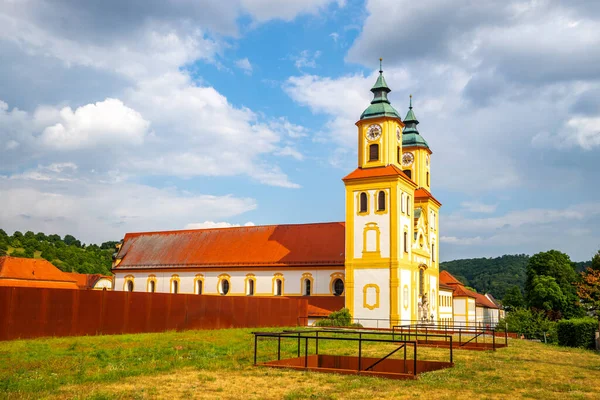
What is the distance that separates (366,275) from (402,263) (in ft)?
9.78

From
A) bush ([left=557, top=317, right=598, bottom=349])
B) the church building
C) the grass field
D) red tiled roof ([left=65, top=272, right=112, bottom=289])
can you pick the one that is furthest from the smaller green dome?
red tiled roof ([left=65, top=272, right=112, bottom=289])

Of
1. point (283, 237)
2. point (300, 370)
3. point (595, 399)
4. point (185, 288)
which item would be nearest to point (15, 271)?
point (185, 288)

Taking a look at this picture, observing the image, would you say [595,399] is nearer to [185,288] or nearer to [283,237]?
[283,237]

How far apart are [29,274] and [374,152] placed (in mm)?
49104

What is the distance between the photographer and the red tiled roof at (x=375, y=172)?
4684 centimetres

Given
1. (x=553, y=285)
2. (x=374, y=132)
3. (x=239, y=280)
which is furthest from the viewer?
(x=553, y=285)

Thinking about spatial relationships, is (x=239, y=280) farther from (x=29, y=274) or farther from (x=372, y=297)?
(x=29, y=274)

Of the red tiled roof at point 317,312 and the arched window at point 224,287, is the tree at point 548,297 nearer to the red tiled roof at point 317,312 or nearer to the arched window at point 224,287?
the red tiled roof at point 317,312

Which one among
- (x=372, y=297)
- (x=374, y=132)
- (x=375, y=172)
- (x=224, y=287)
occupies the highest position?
(x=374, y=132)

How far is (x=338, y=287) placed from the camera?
168 ft

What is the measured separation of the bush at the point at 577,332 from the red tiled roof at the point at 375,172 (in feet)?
55.8

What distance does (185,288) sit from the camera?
5938 centimetres

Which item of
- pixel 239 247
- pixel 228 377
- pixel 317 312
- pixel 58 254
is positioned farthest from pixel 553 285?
pixel 58 254

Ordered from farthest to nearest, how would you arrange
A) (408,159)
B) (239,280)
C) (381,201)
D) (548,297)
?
(548,297) < (408,159) < (239,280) < (381,201)
